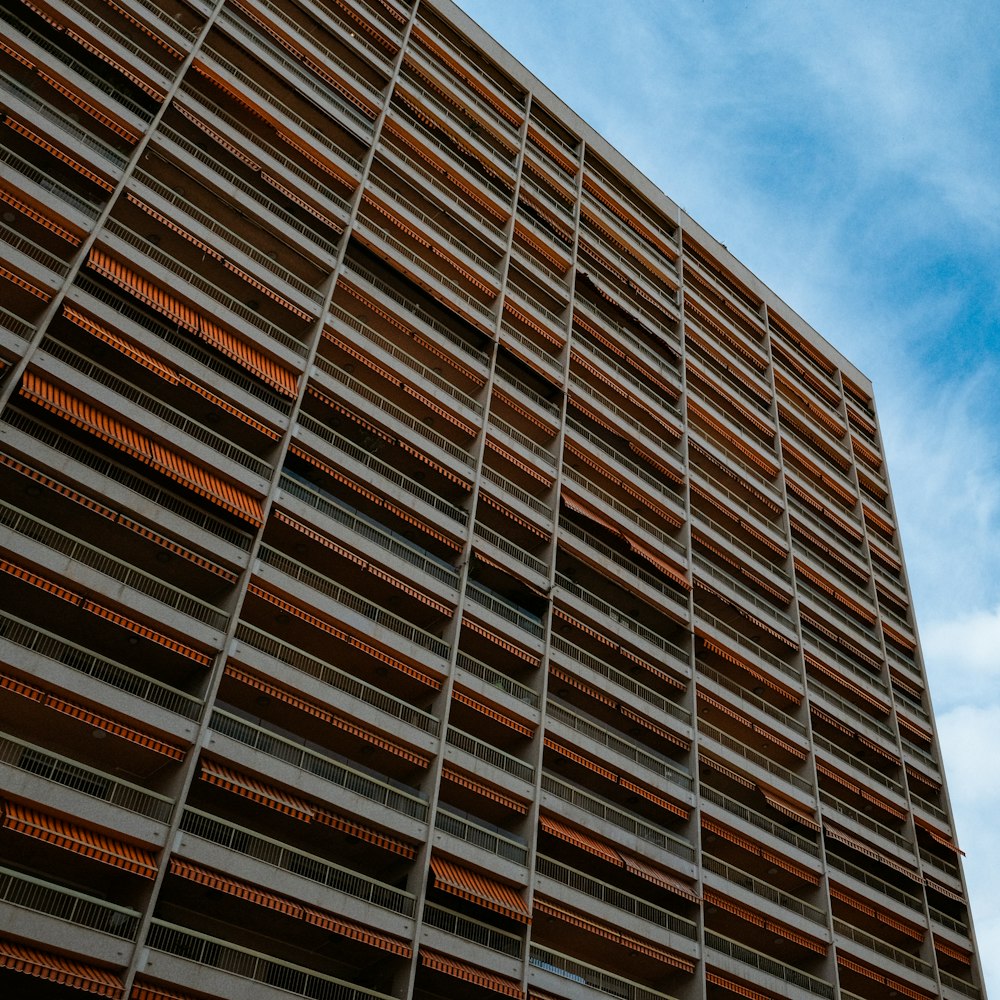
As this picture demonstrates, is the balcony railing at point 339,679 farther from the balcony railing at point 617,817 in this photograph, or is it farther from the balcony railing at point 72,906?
the balcony railing at point 72,906

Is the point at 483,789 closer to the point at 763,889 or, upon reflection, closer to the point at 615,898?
the point at 615,898

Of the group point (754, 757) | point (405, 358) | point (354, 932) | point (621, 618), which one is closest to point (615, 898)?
point (354, 932)

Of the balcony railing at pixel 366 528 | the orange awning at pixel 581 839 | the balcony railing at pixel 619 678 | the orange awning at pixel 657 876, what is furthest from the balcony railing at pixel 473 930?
the balcony railing at pixel 619 678

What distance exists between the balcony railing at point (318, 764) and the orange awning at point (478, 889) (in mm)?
1458

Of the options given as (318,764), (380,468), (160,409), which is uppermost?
(380,468)

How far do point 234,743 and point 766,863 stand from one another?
20.5 meters

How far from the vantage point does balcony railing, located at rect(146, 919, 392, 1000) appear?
23.2m

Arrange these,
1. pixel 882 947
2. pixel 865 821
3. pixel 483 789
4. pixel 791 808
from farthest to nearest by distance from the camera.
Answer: pixel 865 821 < pixel 882 947 < pixel 791 808 < pixel 483 789

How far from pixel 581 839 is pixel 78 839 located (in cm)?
1444

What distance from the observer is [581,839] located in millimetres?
30969

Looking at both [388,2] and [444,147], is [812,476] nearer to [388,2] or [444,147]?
[444,147]

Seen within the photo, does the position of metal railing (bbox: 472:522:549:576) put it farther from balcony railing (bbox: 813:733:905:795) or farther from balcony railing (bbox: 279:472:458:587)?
balcony railing (bbox: 813:733:905:795)

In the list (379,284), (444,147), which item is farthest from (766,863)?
(444,147)

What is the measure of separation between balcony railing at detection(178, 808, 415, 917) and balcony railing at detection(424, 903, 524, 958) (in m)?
1.30
